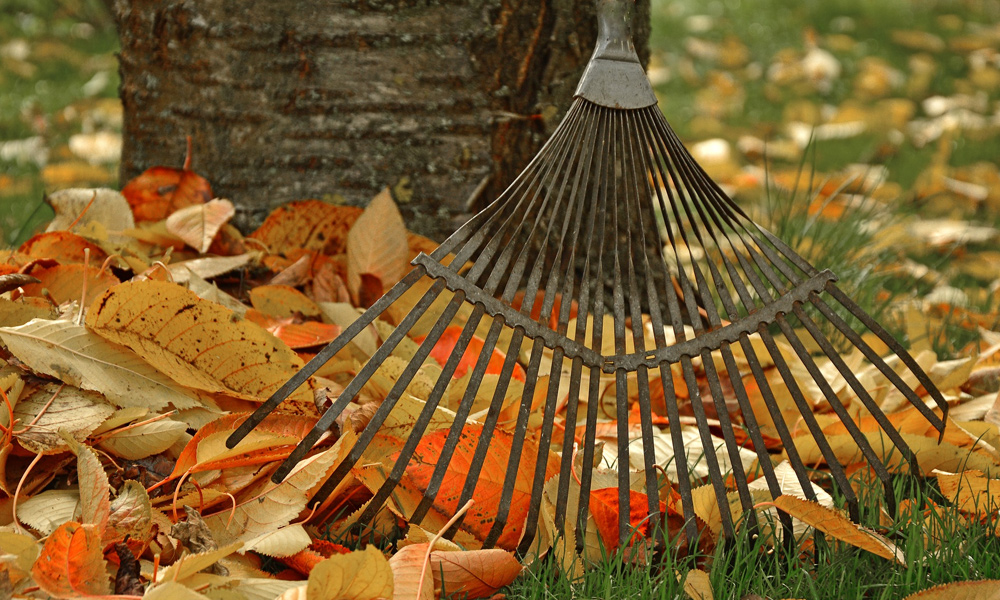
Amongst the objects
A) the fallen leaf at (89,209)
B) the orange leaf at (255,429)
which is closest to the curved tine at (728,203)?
the orange leaf at (255,429)

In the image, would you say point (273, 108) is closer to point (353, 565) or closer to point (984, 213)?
point (353, 565)

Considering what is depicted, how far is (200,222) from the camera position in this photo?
161 centimetres

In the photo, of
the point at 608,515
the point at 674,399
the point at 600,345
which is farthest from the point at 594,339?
the point at 608,515

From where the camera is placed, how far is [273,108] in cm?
168

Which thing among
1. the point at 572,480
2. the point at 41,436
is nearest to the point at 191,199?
the point at 41,436

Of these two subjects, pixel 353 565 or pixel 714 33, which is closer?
pixel 353 565

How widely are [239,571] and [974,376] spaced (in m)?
1.38

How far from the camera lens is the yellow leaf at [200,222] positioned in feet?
5.21

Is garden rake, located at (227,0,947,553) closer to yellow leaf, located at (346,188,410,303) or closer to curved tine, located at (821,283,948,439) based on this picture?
curved tine, located at (821,283,948,439)

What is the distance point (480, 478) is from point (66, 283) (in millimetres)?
727

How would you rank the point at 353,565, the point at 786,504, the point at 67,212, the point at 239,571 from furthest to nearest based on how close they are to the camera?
the point at 67,212, the point at 786,504, the point at 239,571, the point at 353,565

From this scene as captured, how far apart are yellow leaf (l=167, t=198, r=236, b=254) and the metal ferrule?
0.75 metres

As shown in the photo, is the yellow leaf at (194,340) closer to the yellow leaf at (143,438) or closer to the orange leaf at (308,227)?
the yellow leaf at (143,438)

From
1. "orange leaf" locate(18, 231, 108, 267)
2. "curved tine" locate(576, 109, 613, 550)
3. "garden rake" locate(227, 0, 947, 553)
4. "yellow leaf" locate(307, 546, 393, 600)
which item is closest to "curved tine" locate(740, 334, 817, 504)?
"garden rake" locate(227, 0, 947, 553)
